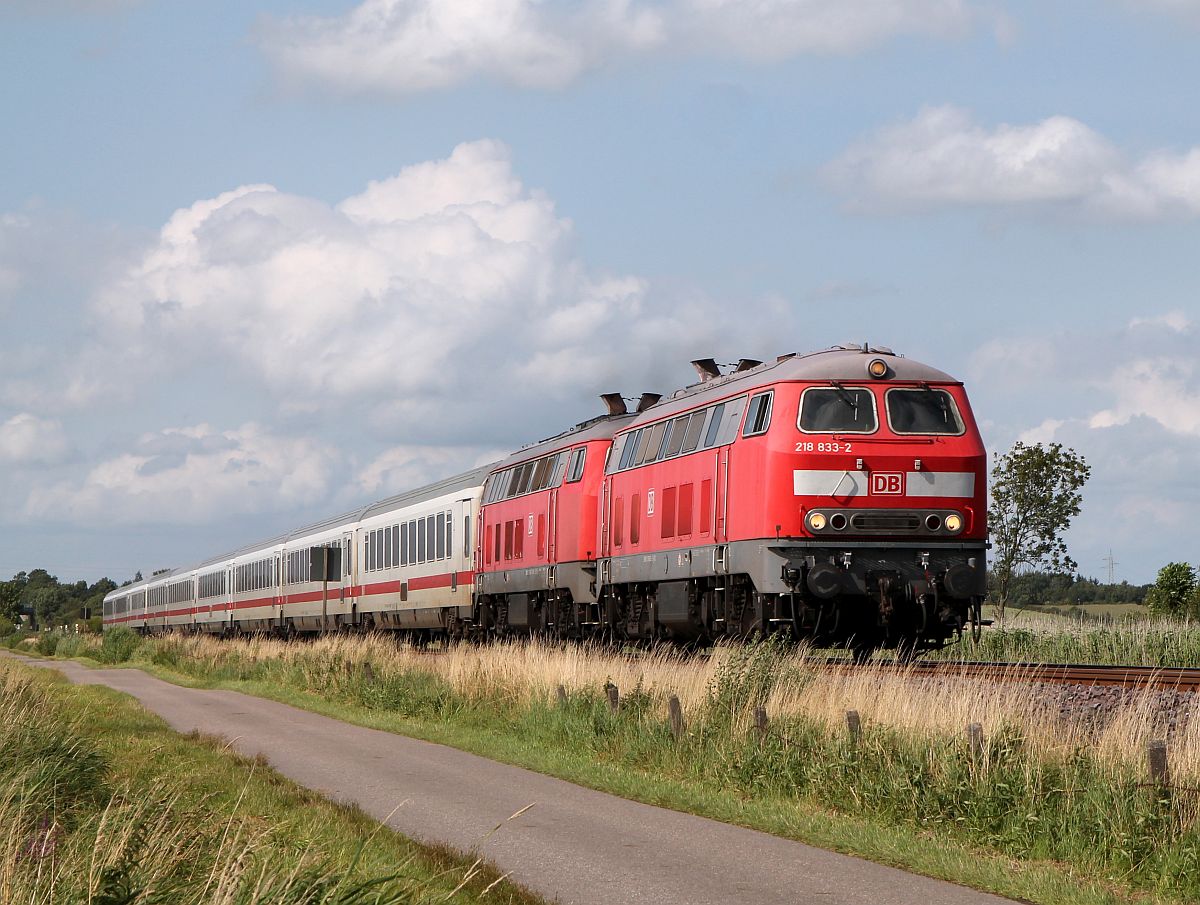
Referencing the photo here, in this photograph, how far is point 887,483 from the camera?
20.5 meters

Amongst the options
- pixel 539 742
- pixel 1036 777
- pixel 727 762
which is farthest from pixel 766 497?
pixel 1036 777

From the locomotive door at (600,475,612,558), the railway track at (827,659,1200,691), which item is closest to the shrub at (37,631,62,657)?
the locomotive door at (600,475,612,558)

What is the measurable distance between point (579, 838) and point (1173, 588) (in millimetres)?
49133

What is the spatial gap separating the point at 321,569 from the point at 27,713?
110 feet

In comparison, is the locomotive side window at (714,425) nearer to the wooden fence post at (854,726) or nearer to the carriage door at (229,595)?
the wooden fence post at (854,726)

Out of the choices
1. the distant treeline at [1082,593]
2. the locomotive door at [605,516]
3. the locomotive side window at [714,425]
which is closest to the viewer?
the locomotive side window at [714,425]

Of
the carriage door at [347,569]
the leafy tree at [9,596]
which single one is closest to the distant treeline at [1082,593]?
the carriage door at [347,569]

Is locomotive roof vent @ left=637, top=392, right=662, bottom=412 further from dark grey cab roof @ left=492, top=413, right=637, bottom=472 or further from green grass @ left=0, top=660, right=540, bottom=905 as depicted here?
green grass @ left=0, top=660, right=540, bottom=905

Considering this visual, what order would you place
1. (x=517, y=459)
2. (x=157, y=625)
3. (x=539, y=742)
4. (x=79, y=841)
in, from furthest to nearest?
(x=157, y=625) < (x=517, y=459) < (x=539, y=742) < (x=79, y=841)

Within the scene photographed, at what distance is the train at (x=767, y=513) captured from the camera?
2025 cm

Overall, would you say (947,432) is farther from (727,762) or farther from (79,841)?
(79,841)

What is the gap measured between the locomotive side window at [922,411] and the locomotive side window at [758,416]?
162 centimetres

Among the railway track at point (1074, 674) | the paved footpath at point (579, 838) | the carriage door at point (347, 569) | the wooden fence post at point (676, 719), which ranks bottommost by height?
the paved footpath at point (579, 838)

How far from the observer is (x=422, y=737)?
20000 mm
